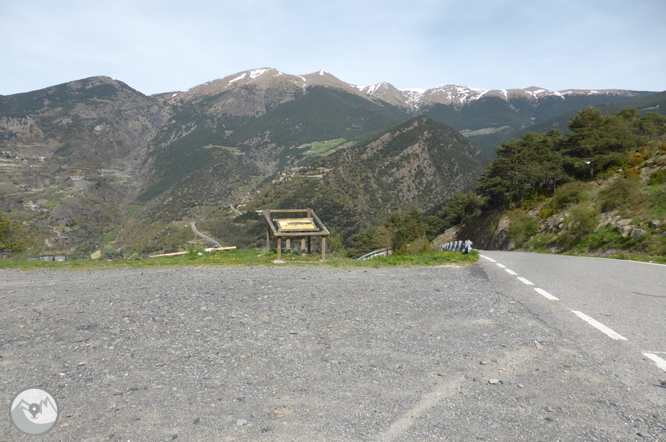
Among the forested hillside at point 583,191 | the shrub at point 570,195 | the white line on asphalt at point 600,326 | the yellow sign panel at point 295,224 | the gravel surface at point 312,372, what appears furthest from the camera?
the shrub at point 570,195

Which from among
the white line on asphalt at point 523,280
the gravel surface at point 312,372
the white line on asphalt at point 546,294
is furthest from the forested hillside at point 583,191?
the gravel surface at point 312,372

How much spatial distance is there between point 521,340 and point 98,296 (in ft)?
24.2

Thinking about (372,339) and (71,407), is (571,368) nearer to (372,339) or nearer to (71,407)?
(372,339)

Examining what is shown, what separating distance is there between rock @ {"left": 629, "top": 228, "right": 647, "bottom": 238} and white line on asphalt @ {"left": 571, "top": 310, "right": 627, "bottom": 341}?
14942mm

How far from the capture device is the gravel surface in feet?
8.72

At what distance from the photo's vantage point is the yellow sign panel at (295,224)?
554 inches

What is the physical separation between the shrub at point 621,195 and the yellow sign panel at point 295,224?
18391 millimetres

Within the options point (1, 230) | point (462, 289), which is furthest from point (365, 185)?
point (462, 289)

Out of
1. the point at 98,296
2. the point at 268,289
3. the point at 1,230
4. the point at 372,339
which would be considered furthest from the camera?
the point at 1,230

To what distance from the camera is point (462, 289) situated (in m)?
7.55

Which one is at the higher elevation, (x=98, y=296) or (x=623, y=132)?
(x=623, y=132)

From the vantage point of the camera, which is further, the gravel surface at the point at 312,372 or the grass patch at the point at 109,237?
the grass patch at the point at 109,237

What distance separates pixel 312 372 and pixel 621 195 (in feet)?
79.3

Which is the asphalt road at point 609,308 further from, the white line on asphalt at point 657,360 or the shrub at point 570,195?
the shrub at point 570,195
